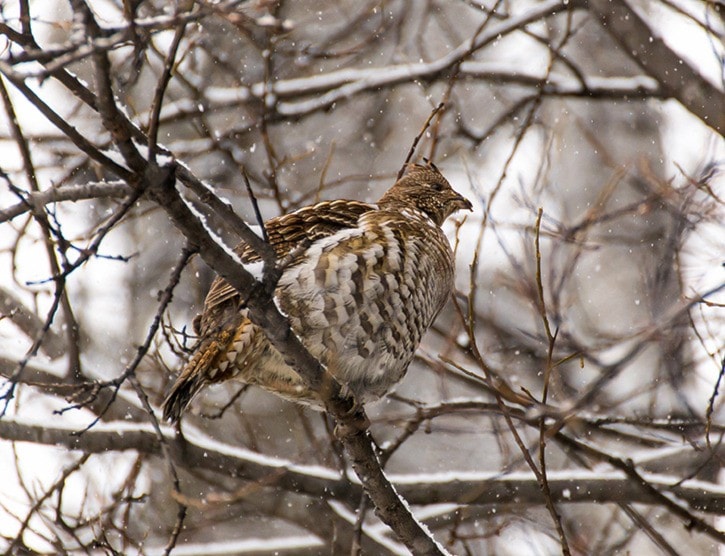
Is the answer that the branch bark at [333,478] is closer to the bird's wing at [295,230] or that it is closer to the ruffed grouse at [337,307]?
the ruffed grouse at [337,307]

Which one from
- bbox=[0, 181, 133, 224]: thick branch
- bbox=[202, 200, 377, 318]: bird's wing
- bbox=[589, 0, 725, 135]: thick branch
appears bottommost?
bbox=[0, 181, 133, 224]: thick branch

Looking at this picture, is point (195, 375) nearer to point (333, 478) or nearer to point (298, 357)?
point (298, 357)

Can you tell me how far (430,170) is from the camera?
5.67 meters

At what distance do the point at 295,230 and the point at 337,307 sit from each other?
1.57 ft

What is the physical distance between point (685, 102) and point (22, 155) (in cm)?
384

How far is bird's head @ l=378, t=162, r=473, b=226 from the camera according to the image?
18.0ft

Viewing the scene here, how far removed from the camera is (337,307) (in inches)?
158

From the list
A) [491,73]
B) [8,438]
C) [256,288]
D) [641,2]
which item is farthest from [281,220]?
[641,2]

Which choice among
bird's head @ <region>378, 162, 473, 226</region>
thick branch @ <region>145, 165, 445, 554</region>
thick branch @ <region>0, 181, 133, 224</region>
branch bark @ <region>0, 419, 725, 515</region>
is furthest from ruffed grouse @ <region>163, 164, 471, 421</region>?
thick branch @ <region>0, 181, 133, 224</region>

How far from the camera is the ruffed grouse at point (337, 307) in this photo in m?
3.87

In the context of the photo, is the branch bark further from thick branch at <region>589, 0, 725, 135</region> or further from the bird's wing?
thick branch at <region>589, 0, 725, 135</region>

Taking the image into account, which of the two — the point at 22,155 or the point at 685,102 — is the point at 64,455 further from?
the point at 685,102

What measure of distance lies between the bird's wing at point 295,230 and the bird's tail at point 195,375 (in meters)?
0.24

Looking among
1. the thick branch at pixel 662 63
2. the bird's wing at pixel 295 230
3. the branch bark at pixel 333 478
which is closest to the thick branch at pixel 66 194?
the bird's wing at pixel 295 230
